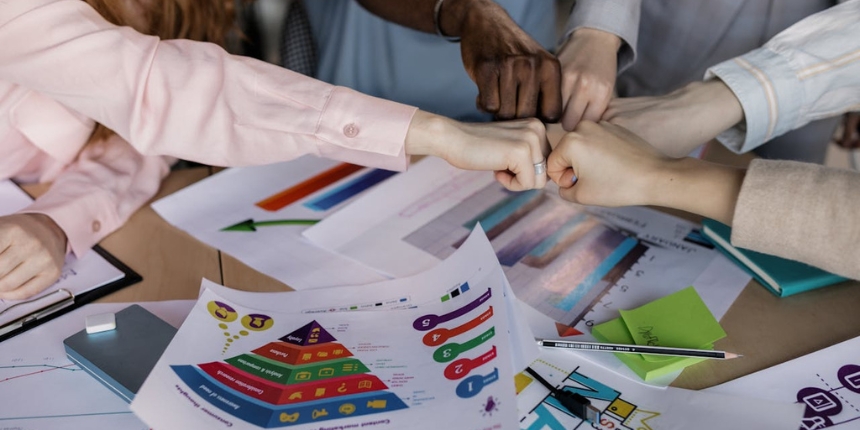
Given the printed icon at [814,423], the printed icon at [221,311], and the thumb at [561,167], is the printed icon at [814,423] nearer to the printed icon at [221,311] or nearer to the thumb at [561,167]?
the thumb at [561,167]

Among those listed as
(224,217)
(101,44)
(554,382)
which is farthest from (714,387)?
(101,44)

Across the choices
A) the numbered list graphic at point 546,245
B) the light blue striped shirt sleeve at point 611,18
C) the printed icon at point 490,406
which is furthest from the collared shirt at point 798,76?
the printed icon at point 490,406

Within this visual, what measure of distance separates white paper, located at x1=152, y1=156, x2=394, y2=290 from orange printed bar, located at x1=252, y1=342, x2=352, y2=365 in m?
0.13

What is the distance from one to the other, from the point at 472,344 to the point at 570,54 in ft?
1.71

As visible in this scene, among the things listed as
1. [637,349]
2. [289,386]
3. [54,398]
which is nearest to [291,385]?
[289,386]

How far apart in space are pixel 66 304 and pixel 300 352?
305 millimetres

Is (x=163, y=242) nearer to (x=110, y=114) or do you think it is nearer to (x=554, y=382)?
(x=110, y=114)

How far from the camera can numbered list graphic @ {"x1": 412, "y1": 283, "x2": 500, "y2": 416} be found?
650 mm

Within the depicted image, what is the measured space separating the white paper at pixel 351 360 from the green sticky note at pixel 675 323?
16 centimetres

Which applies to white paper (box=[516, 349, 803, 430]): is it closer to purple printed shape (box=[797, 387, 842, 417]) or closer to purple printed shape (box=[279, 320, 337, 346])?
purple printed shape (box=[797, 387, 842, 417])

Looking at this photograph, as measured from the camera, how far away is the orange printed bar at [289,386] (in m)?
0.65

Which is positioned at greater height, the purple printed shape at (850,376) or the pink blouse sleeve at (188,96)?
the pink blouse sleeve at (188,96)

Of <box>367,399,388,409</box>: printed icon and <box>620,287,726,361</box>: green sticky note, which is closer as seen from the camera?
<box>367,399,388,409</box>: printed icon

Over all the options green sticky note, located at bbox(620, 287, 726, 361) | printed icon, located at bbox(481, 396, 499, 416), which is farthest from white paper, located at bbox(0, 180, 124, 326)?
green sticky note, located at bbox(620, 287, 726, 361)
